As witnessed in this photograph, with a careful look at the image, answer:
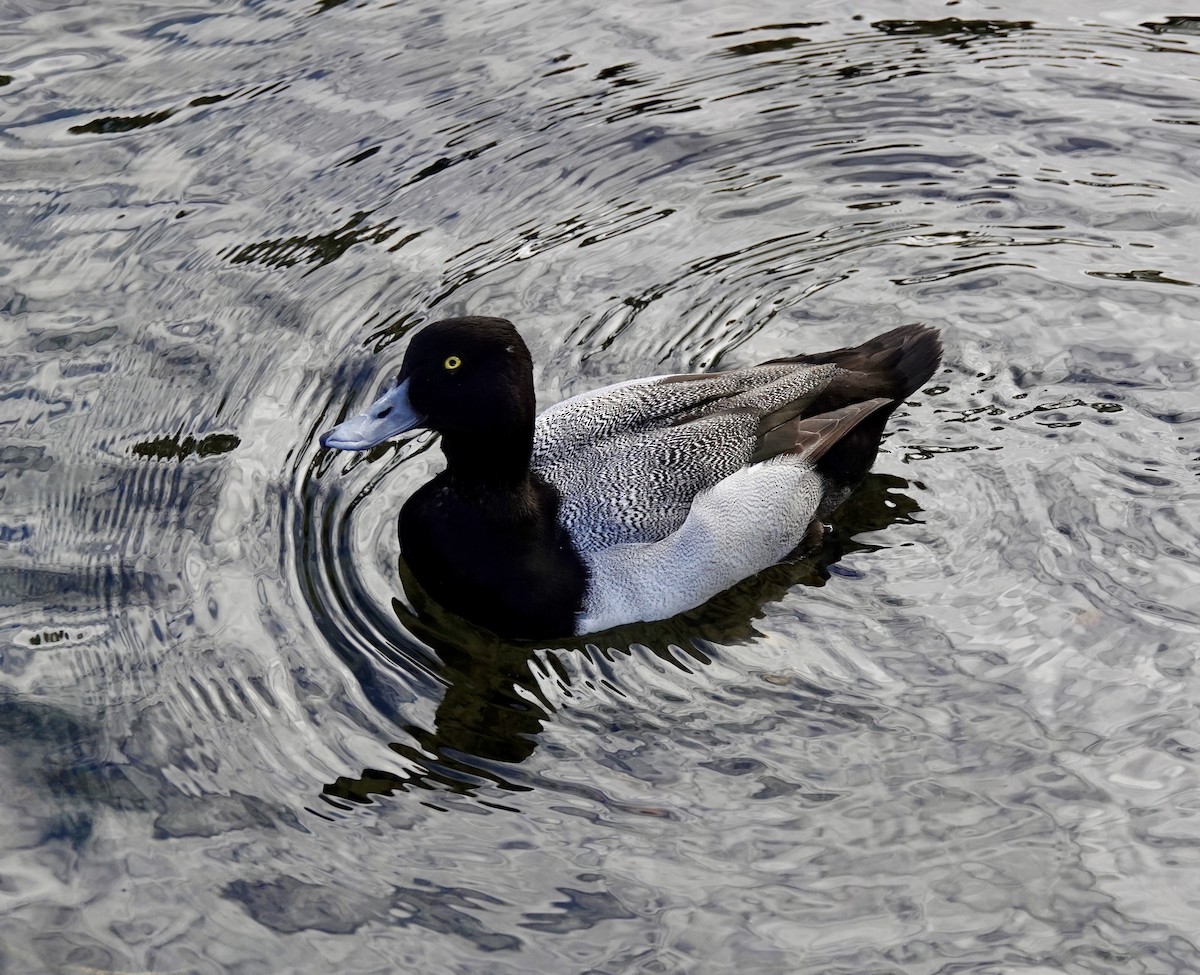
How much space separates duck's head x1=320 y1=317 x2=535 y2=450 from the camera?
21.6ft

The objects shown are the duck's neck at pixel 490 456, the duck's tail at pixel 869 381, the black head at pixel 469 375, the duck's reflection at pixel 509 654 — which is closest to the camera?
the duck's reflection at pixel 509 654

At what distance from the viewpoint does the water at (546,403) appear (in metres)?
5.70

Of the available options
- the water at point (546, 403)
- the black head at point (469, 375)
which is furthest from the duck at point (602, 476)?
the water at point (546, 403)

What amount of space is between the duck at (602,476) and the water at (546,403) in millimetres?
247

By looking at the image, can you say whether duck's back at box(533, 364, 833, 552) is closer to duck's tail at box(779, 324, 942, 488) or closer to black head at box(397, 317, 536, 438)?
duck's tail at box(779, 324, 942, 488)

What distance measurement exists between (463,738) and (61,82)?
614cm

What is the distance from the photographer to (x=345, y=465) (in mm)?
7781

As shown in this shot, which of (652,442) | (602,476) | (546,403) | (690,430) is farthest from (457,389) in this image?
(546,403)

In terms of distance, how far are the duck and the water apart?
25cm

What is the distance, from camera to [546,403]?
26.9 ft

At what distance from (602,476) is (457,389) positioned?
2.97 ft

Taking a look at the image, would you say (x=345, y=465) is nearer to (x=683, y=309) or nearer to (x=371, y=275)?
→ (x=371, y=275)

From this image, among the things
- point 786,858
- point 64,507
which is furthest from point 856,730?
point 64,507

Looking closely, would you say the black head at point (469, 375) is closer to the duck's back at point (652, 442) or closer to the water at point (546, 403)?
the duck's back at point (652, 442)
